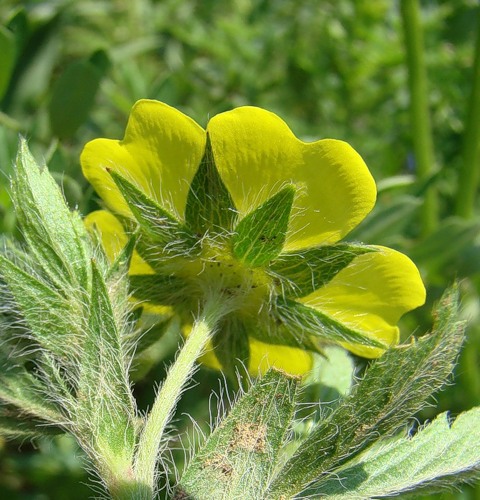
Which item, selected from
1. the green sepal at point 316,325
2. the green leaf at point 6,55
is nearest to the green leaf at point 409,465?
the green sepal at point 316,325

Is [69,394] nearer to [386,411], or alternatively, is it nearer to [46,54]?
[386,411]

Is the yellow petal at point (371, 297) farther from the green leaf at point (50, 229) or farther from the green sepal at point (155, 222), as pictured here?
the green leaf at point (50, 229)

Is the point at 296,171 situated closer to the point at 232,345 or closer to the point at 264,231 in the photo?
the point at 264,231

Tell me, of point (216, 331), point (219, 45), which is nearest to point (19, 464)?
point (216, 331)

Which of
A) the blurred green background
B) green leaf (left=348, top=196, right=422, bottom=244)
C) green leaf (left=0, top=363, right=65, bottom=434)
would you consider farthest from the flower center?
green leaf (left=348, top=196, right=422, bottom=244)

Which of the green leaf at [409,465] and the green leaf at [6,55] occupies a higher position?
the green leaf at [6,55]

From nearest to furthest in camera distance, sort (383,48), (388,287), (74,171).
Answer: (388,287) → (74,171) → (383,48)
